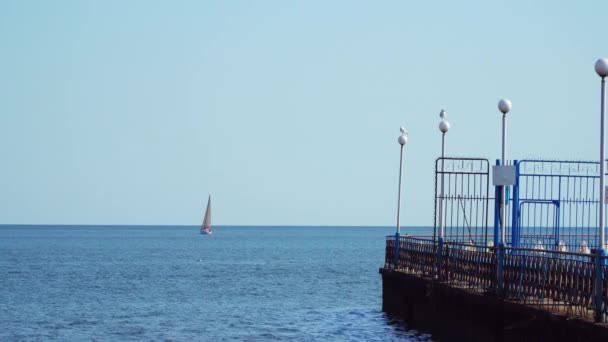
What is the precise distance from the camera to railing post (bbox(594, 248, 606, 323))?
18250mm

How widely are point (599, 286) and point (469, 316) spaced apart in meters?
7.13

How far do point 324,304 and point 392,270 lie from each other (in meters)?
12.3

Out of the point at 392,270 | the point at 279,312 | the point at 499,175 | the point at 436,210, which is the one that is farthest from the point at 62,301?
the point at 499,175

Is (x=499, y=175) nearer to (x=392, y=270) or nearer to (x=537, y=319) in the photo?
(x=537, y=319)

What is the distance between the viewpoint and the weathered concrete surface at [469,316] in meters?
19.1

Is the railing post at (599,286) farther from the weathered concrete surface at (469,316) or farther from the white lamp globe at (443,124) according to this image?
the white lamp globe at (443,124)

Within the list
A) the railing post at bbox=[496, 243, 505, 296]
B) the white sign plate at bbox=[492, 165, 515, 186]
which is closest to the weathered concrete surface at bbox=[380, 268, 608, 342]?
the railing post at bbox=[496, 243, 505, 296]

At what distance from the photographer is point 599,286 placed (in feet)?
60.3

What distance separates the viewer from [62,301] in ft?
160

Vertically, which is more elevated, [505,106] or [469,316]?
[505,106]

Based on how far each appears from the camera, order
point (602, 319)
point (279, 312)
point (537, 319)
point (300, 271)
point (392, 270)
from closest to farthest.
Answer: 1. point (602, 319)
2. point (537, 319)
3. point (392, 270)
4. point (279, 312)
5. point (300, 271)

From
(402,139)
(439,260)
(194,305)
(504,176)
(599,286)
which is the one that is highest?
(402,139)

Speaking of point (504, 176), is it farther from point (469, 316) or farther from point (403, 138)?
point (403, 138)

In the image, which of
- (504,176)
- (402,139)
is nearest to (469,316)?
(504,176)
